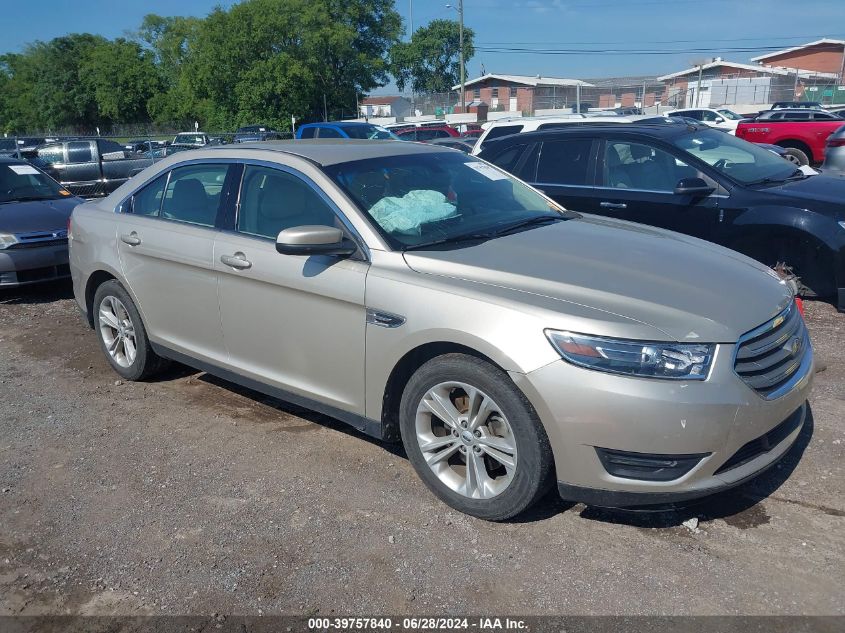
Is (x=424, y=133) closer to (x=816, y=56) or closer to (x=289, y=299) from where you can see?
(x=289, y=299)

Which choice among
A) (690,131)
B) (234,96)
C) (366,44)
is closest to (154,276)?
(690,131)

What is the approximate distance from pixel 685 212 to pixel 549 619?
187 inches

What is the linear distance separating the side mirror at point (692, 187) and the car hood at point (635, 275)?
2441mm

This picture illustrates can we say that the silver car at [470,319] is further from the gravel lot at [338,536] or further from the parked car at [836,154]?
the parked car at [836,154]

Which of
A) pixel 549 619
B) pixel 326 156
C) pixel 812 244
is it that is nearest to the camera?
pixel 549 619

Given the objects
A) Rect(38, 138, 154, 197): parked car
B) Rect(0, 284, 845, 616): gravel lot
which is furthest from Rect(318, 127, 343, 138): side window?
Rect(0, 284, 845, 616): gravel lot

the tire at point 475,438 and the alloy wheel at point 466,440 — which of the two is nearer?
the tire at point 475,438

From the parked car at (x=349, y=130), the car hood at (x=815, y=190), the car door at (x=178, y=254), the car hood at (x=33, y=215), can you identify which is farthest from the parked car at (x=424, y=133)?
the car door at (x=178, y=254)

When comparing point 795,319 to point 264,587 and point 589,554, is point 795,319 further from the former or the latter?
point 264,587

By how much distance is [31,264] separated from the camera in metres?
7.70

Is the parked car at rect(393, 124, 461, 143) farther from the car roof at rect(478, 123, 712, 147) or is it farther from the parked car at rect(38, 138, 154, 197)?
the car roof at rect(478, 123, 712, 147)

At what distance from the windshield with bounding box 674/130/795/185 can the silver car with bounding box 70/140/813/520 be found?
2.73 metres

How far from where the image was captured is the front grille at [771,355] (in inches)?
120

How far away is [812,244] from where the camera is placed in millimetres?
6129
